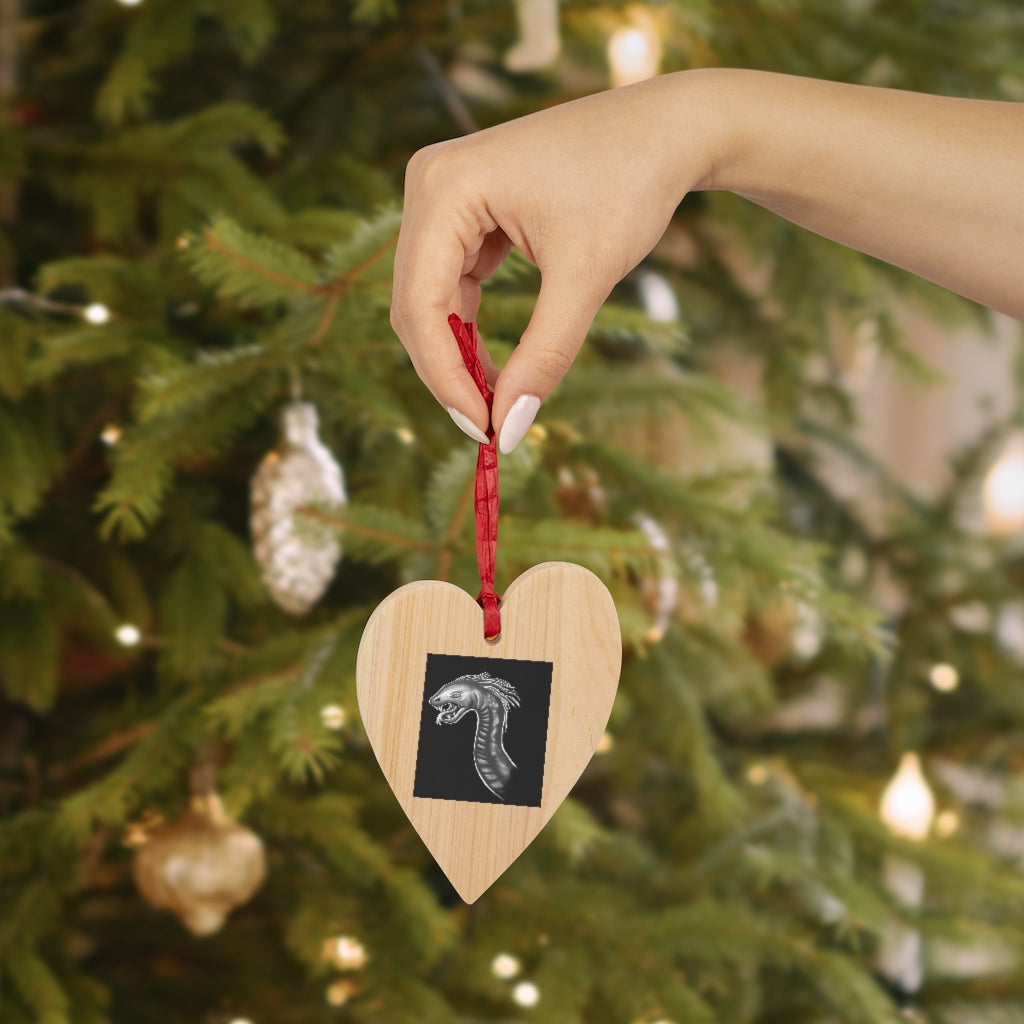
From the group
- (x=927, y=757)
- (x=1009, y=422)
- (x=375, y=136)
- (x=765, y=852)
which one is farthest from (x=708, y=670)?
(x=1009, y=422)

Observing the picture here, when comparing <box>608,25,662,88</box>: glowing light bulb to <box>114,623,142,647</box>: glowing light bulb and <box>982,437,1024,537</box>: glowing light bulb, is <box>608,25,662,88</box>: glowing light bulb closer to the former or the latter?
<box>114,623,142,647</box>: glowing light bulb

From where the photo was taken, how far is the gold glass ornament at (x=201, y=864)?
33.1 inches

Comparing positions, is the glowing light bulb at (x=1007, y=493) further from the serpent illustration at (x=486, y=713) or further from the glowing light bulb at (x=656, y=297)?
the serpent illustration at (x=486, y=713)

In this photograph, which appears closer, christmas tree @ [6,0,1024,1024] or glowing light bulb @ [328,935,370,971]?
christmas tree @ [6,0,1024,1024]

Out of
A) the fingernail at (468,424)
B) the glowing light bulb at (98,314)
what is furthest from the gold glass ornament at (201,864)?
the fingernail at (468,424)

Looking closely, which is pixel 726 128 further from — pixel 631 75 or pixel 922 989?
pixel 922 989

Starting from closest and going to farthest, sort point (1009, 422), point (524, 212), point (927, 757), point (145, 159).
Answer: point (524, 212) < point (145, 159) < point (927, 757) < point (1009, 422)

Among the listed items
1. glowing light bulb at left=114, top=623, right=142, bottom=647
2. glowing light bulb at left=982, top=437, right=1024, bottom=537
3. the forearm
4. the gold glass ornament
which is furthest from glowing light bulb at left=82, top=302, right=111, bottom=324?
glowing light bulb at left=982, top=437, right=1024, bottom=537

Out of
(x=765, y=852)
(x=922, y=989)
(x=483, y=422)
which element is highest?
(x=483, y=422)

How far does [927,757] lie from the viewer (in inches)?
58.4

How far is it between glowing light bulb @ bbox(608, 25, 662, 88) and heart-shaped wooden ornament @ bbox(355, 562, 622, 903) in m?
0.72

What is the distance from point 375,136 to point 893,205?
79cm

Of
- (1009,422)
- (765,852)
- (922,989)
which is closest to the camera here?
(765,852)

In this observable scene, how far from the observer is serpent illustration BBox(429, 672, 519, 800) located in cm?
50
